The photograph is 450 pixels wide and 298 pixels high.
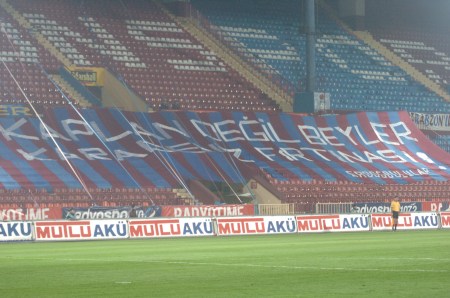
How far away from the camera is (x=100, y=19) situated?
65812mm

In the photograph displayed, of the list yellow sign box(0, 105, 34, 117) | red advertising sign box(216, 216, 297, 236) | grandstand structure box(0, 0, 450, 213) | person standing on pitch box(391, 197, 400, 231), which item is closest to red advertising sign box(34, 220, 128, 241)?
red advertising sign box(216, 216, 297, 236)

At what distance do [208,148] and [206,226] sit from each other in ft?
50.4

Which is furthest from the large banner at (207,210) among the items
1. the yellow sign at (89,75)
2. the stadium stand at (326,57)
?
the stadium stand at (326,57)

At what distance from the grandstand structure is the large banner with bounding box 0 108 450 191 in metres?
0.08

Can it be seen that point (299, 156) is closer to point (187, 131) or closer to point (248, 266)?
point (187, 131)

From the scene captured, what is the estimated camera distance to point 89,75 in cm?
5984

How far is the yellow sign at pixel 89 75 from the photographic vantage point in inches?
2347

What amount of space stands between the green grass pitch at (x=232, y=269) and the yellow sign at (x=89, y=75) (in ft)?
77.5

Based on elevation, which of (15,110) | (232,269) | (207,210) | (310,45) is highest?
(310,45)

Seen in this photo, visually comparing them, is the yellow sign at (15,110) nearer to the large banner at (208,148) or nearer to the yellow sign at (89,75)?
the large banner at (208,148)

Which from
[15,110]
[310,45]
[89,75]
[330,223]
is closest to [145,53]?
[89,75]

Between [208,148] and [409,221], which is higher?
[208,148]

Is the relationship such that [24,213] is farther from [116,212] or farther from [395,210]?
[395,210]

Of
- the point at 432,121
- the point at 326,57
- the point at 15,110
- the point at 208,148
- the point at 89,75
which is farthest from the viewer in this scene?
the point at 326,57
